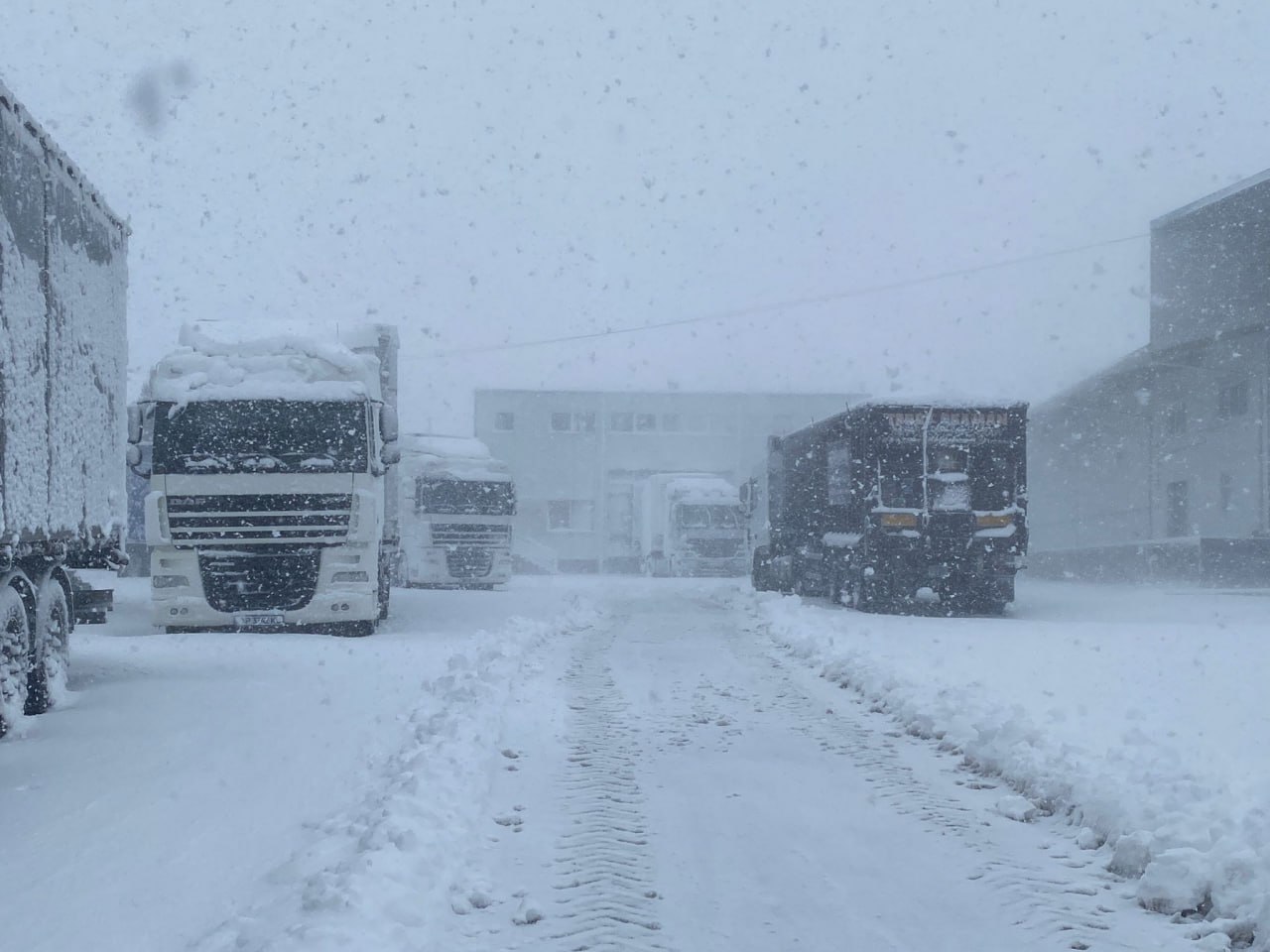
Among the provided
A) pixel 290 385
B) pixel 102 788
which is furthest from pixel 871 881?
pixel 290 385

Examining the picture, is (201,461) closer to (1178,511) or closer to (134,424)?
(134,424)

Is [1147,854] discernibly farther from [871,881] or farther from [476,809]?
[476,809]

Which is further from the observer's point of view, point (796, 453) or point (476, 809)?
point (796, 453)

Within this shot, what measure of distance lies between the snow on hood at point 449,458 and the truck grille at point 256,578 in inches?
534

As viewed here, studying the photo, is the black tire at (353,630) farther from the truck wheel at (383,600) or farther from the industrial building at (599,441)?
the industrial building at (599,441)

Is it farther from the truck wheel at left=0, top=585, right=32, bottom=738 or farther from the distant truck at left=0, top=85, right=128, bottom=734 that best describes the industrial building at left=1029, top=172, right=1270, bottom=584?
the truck wheel at left=0, top=585, right=32, bottom=738

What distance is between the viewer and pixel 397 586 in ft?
96.0

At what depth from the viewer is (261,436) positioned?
14.4 meters

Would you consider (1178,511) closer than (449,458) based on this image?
No

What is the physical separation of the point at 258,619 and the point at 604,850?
9451 millimetres

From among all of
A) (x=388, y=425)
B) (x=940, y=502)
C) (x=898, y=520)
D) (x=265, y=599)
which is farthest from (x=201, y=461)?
(x=940, y=502)

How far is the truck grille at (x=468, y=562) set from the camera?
28.2 meters

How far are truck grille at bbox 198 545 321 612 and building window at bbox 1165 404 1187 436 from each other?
103ft

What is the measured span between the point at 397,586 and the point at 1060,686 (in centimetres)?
2062
